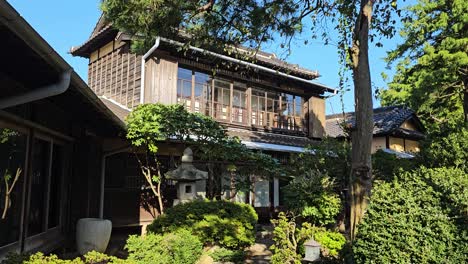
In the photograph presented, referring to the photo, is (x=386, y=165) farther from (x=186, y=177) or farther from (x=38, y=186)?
(x=38, y=186)

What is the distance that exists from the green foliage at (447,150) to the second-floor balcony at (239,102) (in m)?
6.89

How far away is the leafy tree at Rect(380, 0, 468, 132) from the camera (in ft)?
49.3

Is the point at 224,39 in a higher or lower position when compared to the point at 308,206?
higher

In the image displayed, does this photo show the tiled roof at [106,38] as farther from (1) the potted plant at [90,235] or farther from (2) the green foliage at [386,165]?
(1) the potted plant at [90,235]

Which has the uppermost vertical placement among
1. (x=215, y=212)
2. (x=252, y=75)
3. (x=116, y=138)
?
(x=252, y=75)

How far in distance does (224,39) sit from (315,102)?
1031 centimetres

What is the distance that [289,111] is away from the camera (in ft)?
55.8

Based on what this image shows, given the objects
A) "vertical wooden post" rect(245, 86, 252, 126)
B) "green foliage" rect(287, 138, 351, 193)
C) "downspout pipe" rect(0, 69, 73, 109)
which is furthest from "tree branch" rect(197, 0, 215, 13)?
"vertical wooden post" rect(245, 86, 252, 126)

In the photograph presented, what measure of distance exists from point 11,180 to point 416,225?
515 cm

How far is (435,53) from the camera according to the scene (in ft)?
52.0

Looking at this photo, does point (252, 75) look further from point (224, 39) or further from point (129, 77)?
point (224, 39)

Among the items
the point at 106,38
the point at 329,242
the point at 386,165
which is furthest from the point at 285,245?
the point at 106,38

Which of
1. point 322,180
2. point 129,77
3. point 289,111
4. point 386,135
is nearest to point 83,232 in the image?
point 322,180

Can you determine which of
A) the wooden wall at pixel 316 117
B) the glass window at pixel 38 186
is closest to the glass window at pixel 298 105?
the wooden wall at pixel 316 117
